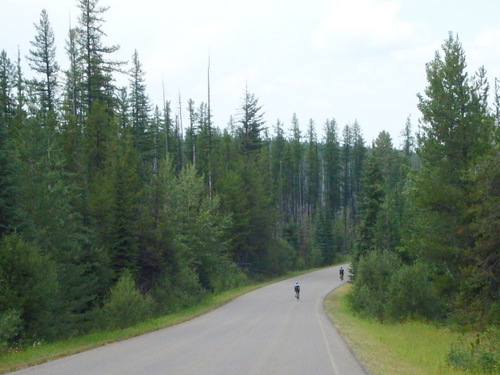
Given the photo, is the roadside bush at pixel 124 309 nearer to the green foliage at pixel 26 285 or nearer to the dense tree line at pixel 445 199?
the green foliage at pixel 26 285

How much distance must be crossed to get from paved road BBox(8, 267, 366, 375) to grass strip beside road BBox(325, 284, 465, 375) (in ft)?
1.84

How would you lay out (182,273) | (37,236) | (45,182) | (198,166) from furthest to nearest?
(198,166), (182,273), (45,182), (37,236)

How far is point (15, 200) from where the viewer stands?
68.1 feet

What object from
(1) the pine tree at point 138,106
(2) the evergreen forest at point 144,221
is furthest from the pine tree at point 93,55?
(1) the pine tree at point 138,106

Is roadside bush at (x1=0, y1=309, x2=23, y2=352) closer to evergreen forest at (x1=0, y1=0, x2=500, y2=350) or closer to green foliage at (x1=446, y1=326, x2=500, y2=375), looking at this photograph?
evergreen forest at (x1=0, y1=0, x2=500, y2=350)

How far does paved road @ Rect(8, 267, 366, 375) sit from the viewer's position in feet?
39.0

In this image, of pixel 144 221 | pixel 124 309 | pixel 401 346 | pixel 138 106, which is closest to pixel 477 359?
pixel 401 346

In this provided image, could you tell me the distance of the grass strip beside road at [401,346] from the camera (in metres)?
12.6

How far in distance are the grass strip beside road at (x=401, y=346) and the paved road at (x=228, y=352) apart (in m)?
0.56

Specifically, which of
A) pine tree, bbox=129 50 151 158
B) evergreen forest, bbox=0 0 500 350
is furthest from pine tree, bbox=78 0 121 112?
pine tree, bbox=129 50 151 158

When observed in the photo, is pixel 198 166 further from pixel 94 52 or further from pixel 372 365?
pixel 372 365

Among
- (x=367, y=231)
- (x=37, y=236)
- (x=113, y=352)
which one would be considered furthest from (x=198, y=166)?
(x=113, y=352)

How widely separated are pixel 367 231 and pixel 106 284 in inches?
981

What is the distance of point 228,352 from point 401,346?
5798mm
